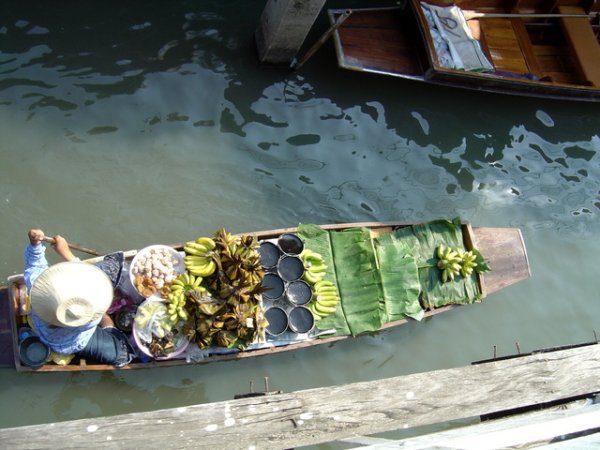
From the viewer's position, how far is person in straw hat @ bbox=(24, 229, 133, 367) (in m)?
3.94

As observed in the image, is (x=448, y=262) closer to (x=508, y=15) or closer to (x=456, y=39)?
(x=456, y=39)

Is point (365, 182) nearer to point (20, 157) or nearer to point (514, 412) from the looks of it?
point (514, 412)

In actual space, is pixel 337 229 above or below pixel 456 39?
below

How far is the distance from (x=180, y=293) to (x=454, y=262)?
3.06 m

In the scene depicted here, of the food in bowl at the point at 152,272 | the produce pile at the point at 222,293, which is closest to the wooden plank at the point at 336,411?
the produce pile at the point at 222,293

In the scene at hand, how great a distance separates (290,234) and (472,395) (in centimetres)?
257

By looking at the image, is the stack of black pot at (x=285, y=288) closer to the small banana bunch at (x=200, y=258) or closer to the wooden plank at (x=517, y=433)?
the small banana bunch at (x=200, y=258)

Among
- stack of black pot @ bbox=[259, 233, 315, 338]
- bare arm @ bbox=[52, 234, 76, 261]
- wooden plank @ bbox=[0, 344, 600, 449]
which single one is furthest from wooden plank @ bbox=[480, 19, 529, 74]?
bare arm @ bbox=[52, 234, 76, 261]

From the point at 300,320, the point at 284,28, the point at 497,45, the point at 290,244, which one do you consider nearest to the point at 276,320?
the point at 300,320

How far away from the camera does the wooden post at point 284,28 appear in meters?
6.86

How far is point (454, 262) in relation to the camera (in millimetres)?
6273

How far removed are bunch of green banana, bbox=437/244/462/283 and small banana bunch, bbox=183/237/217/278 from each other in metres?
2.62

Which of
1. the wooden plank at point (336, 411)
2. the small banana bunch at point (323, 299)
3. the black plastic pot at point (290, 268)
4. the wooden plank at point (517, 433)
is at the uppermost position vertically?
the black plastic pot at point (290, 268)

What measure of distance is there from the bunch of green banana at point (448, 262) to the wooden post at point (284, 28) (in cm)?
325
